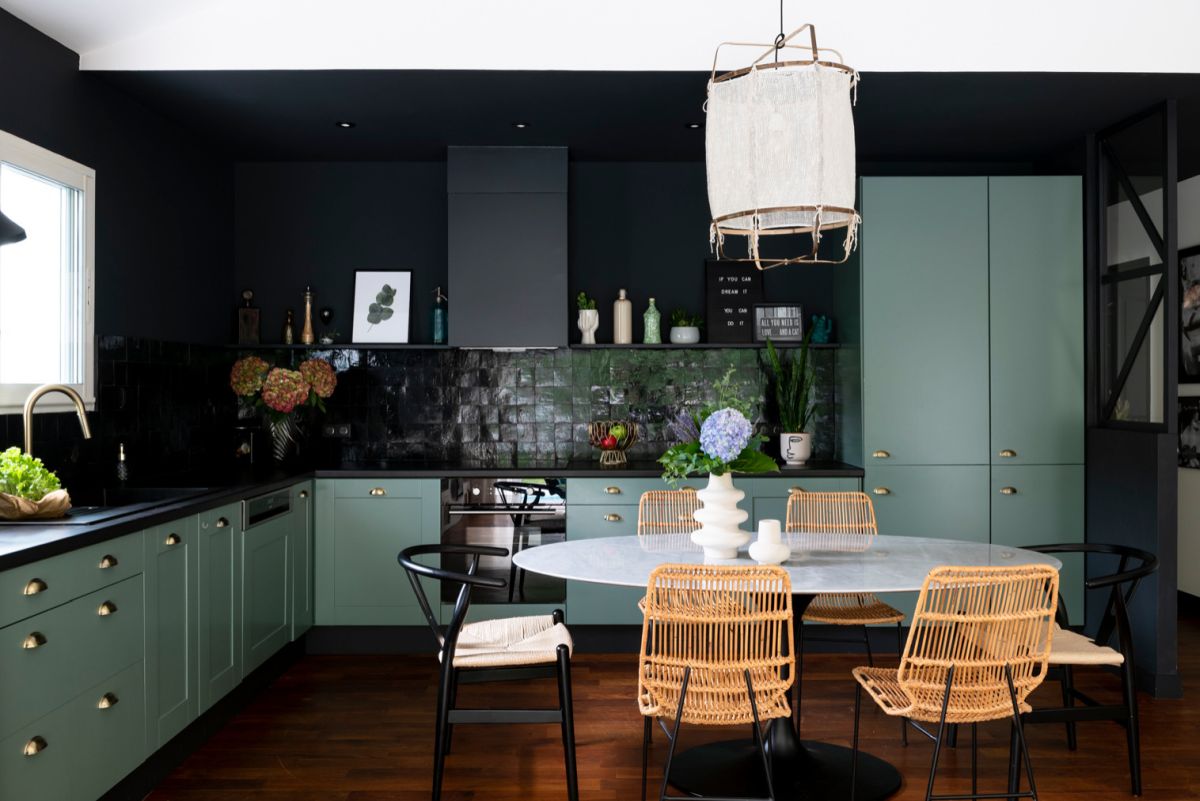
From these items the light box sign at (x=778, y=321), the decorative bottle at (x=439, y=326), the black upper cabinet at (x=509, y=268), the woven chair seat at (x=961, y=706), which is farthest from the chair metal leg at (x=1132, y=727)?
the decorative bottle at (x=439, y=326)

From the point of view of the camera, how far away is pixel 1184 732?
13.0 ft

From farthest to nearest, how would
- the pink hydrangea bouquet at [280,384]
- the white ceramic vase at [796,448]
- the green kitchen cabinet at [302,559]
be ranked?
the white ceramic vase at [796,448]
the pink hydrangea bouquet at [280,384]
the green kitchen cabinet at [302,559]

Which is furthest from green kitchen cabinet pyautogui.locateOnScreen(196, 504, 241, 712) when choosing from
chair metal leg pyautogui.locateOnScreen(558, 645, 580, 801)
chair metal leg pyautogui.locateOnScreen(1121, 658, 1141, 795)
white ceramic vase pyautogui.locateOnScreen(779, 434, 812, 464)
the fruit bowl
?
chair metal leg pyautogui.locateOnScreen(1121, 658, 1141, 795)

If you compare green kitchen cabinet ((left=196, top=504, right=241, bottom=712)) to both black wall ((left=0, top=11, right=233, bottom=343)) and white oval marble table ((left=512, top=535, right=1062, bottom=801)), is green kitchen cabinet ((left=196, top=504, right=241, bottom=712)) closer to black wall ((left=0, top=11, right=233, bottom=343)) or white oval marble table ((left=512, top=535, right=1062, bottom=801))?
black wall ((left=0, top=11, right=233, bottom=343))

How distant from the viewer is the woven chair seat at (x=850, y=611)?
3.81 meters

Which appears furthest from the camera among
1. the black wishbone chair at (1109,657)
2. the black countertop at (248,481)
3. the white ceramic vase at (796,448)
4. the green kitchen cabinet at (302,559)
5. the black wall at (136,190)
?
the white ceramic vase at (796,448)

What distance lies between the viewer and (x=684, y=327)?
18.1 feet

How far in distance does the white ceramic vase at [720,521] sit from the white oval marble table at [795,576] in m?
0.05

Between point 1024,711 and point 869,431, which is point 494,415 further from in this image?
point 1024,711

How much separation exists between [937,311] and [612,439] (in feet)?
5.82

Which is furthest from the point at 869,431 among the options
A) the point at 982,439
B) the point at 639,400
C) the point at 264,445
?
the point at 264,445

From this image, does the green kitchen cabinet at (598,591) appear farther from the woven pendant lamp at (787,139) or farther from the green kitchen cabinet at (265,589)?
the woven pendant lamp at (787,139)

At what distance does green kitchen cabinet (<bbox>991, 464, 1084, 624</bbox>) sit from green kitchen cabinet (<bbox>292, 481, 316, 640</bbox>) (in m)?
3.40

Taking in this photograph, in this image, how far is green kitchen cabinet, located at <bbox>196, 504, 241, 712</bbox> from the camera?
366 cm
